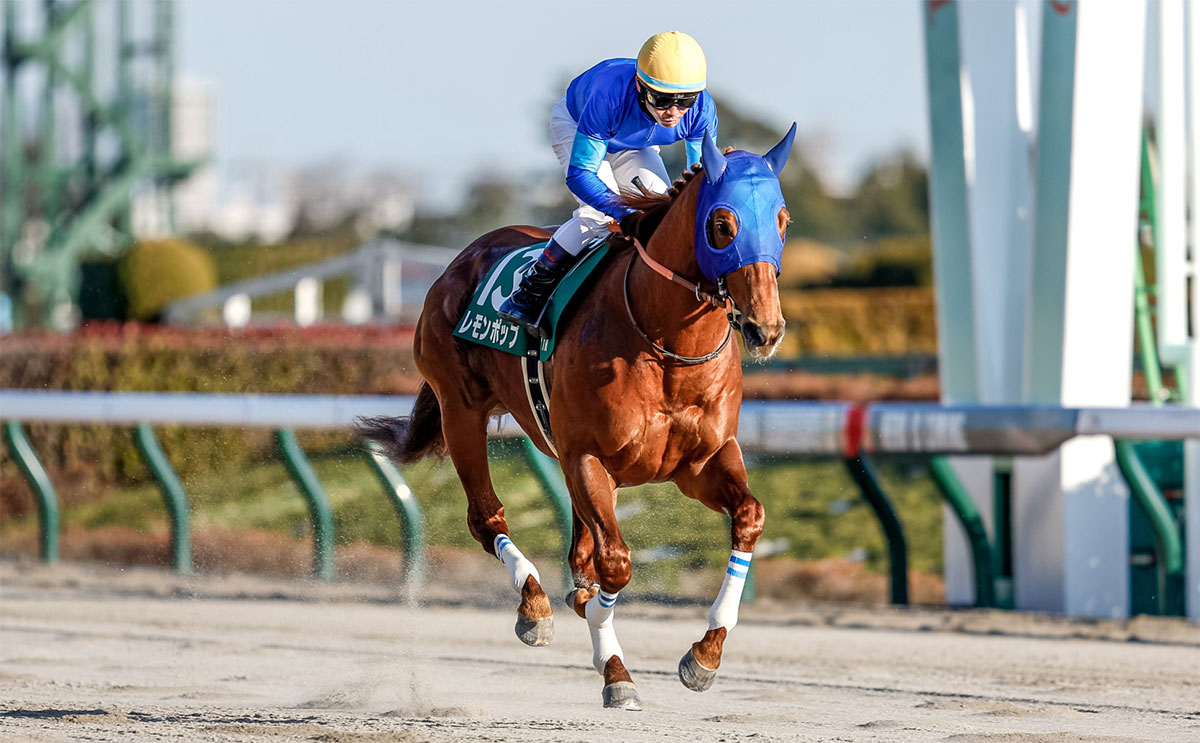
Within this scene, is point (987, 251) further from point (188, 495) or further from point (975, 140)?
point (188, 495)

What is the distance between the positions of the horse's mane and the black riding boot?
26 centimetres

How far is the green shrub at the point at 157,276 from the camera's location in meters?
20.9

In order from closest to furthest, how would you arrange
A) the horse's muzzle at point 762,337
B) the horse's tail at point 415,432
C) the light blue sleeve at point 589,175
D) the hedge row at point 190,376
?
the horse's muzzle at point 762,337, the light blue sleeve at point 589,175, the horse's tail at point 415,432, the hedge row at point 190,376

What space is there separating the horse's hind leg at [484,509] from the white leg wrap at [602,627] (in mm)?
375

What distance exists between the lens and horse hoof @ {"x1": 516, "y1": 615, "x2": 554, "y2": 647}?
15.6ft

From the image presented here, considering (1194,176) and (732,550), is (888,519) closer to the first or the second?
(1194,176)

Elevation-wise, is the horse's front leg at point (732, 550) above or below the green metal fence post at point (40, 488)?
above

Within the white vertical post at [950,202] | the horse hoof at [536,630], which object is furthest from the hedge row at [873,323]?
the horse hoof at [536,630]

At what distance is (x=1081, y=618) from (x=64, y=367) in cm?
735

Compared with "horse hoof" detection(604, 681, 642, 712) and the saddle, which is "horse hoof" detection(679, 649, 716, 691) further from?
the saddle

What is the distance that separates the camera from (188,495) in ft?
29.9

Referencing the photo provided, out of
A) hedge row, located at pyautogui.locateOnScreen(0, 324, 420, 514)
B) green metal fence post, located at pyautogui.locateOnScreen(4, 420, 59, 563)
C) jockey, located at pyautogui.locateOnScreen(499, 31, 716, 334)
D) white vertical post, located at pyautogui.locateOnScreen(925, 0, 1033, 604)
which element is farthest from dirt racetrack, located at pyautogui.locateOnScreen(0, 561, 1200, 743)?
hedge row, located at pyautogui.locateOnScreen(0, 324, 420, 514)

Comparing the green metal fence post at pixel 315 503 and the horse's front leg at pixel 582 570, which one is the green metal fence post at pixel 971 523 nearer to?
the horse's front leg at pixel 582 570

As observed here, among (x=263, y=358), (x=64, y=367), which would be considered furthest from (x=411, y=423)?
(x=64, y=367)
